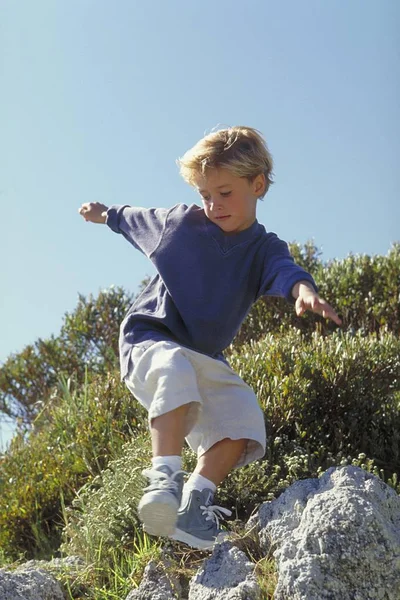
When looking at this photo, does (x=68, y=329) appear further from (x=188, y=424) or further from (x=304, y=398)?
(x=188, y=424)

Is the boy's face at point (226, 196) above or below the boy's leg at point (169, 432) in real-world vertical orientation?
above

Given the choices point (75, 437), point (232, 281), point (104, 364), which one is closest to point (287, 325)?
point (104, 364)

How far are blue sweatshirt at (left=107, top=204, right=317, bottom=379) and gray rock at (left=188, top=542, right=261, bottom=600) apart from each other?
959 mm

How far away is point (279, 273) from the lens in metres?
3.74

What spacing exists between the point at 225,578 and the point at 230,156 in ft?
5.95

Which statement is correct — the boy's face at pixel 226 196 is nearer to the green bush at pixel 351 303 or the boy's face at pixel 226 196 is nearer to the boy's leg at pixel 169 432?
the boy's leg at pixel 169 432

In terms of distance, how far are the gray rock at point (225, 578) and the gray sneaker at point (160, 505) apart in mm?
207

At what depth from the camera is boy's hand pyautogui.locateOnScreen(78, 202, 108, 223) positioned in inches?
176

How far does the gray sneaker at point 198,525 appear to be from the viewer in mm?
3428

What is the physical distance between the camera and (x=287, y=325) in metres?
8.38

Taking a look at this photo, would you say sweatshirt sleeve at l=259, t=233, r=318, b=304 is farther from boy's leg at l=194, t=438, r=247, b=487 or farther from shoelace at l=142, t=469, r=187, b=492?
shoelace at l=142, t=469, r=187, b=492

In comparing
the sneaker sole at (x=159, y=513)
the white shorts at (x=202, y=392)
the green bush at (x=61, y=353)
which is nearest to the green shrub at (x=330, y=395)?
the white shorts at (x=202, y=392)

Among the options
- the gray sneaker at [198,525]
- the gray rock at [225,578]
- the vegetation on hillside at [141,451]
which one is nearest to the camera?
the gray rock at [225,578]

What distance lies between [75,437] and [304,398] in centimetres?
189
